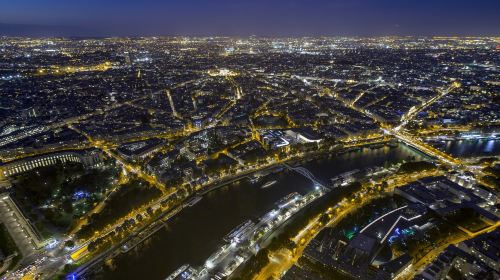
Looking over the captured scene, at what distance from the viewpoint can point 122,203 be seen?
542 inches

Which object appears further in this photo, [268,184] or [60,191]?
[268,184]

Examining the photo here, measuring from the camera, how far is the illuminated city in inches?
405

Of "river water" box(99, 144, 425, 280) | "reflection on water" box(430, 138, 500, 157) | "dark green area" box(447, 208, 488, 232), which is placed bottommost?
"river water" box(99, 144, 425, 280)

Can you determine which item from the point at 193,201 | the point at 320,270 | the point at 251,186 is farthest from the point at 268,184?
the point at 320,270

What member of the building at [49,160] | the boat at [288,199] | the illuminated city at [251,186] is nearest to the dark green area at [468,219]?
the illuminated city at [251,186]

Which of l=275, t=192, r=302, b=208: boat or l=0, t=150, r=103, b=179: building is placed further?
l=0, t=150, r=103, b=179: building

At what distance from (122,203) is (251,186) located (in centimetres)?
609

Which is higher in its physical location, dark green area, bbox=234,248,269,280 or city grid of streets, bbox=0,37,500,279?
city grid of streets, bbox=0,37,500,279

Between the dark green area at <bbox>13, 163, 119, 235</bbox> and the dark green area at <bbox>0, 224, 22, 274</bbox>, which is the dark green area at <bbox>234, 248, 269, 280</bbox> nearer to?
the dark green area at <bbox>13, 163, 119, 235</bbox>

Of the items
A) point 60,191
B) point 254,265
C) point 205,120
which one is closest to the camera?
point 254,265

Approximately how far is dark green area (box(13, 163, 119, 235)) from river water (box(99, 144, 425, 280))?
3652mm

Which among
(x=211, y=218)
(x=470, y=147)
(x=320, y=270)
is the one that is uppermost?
(x=470, y=147)

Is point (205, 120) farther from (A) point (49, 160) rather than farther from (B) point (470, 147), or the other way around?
(B) point (470, 147)

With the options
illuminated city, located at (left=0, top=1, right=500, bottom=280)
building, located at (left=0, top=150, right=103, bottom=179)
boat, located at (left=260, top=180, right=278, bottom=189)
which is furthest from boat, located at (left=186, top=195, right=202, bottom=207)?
building, located at (left=0, top=150, right=103, bottom=179)
